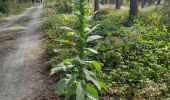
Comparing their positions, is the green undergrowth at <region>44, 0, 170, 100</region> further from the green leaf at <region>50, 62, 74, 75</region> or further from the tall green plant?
the green leaf at <region>50, 62, 74, 75</region>

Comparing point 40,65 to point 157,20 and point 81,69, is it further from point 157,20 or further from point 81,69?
point 157,20

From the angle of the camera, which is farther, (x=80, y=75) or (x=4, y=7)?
(x=4, y=7)

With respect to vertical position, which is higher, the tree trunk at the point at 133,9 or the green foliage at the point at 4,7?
the tree trunk at the point at 133,9

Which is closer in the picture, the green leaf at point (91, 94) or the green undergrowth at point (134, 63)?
the green leaf at point (91, 94)

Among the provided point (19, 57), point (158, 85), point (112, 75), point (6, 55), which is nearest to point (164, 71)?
point (158, 85)

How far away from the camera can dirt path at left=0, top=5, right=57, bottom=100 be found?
9227 millimetres

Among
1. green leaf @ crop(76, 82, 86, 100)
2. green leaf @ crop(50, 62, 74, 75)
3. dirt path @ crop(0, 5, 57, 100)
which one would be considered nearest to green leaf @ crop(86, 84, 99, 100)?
green leaf @ crop(76, 82, 86, 100)

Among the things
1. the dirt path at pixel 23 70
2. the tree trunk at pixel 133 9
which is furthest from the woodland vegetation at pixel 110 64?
the tree trunk at pixel 133 9

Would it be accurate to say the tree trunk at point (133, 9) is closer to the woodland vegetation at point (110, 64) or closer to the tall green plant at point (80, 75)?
the woodland vegetation at point (110, 64)

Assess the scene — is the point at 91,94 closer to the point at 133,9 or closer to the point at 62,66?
the point at 62,66

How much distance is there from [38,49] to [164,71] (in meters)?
7.27

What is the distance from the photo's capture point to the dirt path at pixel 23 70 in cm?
923

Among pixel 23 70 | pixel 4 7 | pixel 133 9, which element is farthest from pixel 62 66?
pixel 4 7

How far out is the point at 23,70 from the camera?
11.6 metres
